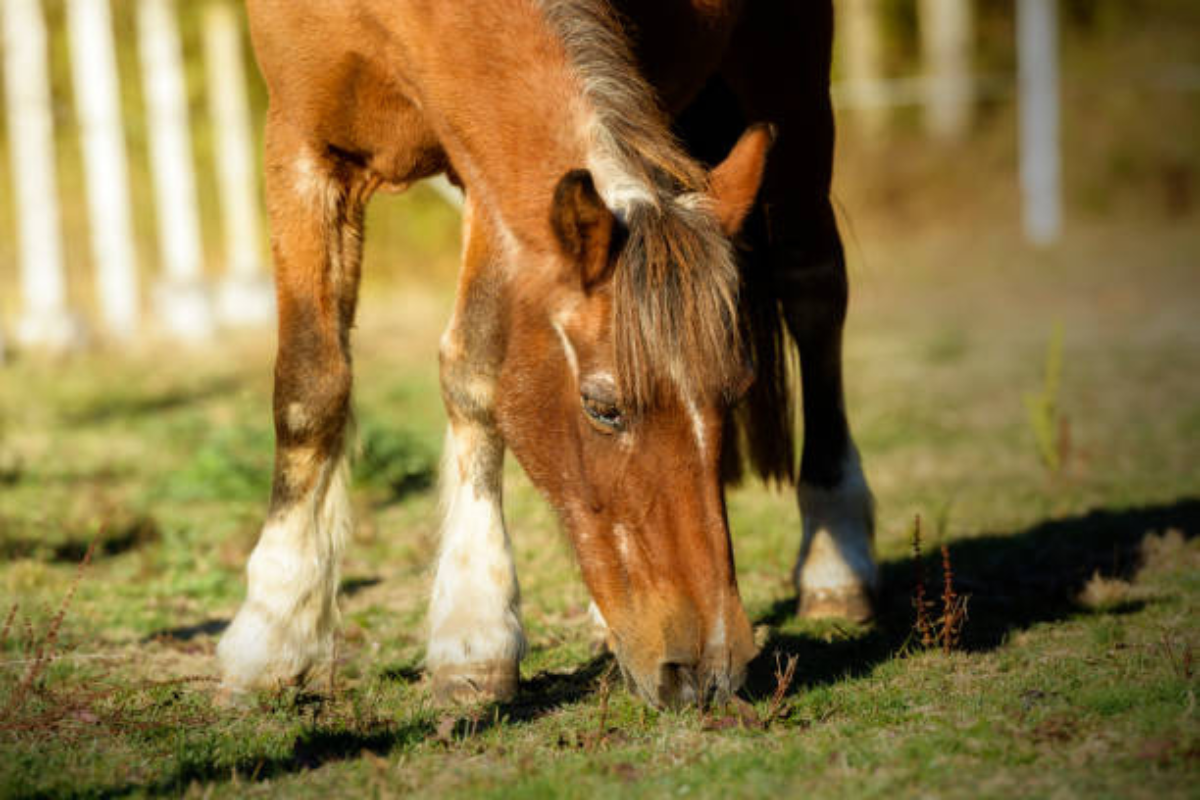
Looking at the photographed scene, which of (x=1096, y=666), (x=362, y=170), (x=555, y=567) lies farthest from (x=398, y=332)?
(x=1096, y=666)

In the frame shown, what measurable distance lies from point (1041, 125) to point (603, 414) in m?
16.3

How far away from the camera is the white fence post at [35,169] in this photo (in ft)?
39.1

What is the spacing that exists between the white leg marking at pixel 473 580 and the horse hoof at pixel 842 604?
115 centimetres

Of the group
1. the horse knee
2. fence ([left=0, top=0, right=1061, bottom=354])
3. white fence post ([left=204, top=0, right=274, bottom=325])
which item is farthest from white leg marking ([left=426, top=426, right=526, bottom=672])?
white fence post ([left=204, top=0, right=274, bottom=325])

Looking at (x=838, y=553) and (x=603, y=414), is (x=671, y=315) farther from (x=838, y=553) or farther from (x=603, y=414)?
(x=838, y=553)

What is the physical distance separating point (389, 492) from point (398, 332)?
23.5 feet

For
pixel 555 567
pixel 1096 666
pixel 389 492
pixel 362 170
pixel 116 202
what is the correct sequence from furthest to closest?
pixel 116 202, pixel 389 492, pixel 555 567, pixel 362 170, pixel 1096 666

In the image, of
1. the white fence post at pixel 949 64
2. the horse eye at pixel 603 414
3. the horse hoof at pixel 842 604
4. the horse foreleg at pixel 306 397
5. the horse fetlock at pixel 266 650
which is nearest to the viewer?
the horse eye at pixel 603 414

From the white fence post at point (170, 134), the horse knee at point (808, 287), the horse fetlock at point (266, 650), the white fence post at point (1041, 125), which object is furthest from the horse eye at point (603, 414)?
the white fence post at point (1041, 125)

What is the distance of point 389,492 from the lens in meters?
6.34

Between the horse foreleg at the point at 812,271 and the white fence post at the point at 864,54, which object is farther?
the white fence post at the point at 864,54

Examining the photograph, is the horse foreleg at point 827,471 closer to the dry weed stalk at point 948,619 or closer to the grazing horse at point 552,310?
the grazing horse at point 552,310

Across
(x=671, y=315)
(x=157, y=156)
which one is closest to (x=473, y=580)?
(x=671, y=315)

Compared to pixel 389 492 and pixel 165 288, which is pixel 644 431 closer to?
pixel 389 492
